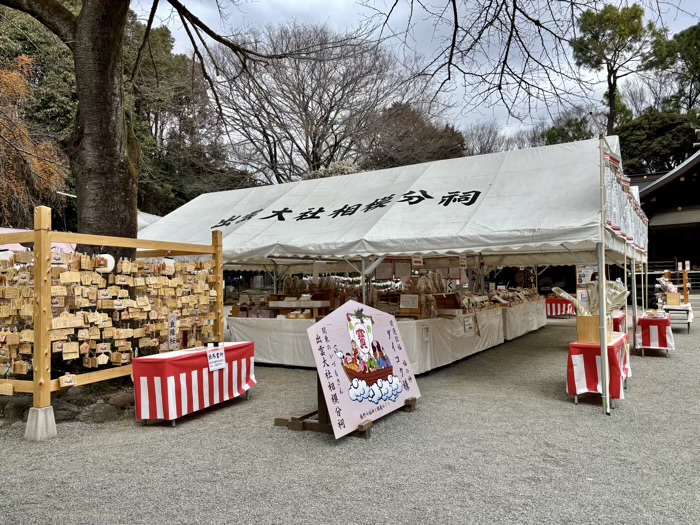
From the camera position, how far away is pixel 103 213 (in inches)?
229

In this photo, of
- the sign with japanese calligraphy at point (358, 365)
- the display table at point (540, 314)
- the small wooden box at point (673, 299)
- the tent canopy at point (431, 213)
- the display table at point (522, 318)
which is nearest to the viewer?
the sign with japanese calligraphy at point (358, 365)

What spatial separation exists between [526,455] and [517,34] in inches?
160

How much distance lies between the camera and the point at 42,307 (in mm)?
4273

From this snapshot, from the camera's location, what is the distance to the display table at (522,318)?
1002 cm

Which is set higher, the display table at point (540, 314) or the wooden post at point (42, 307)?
the wooden post at point (42, 307)

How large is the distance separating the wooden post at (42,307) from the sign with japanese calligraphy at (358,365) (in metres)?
2.30

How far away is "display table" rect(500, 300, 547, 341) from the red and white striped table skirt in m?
2.39

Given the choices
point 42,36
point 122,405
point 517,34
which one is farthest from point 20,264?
point 42,36

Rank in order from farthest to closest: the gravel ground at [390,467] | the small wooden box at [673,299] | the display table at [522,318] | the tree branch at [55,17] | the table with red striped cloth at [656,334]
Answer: the small wooden box at [673,299]
the display table at [522,318]
the table with red striped cloth at [656,334]
the tree branch at [55,17]
the gravel ground at [390,467]

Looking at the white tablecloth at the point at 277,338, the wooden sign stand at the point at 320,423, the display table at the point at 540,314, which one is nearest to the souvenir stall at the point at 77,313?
the wooden sign stand at the point at 320,423

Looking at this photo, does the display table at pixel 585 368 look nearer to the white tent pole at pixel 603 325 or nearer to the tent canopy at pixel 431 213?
the white tent pole at pixel 603 325

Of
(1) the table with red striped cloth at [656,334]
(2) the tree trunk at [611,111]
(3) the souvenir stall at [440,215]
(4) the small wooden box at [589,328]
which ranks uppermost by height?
(2) the tree trunk at [611,111]

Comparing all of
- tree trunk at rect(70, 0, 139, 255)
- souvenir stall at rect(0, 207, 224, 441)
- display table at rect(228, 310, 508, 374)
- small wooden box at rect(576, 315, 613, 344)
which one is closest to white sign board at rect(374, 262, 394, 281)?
display table at rect(228, 310, 508, 374)

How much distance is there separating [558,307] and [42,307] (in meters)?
14.1
